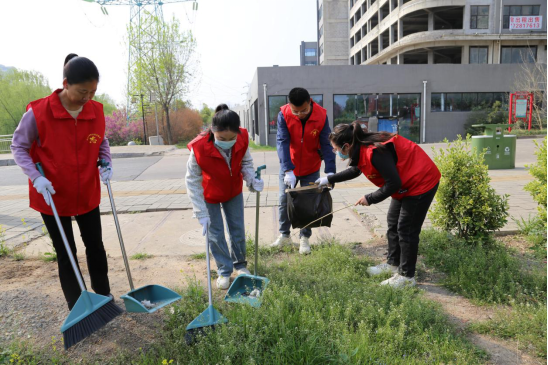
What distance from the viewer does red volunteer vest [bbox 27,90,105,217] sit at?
265cm

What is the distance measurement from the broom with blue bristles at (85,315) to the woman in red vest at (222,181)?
0.88 m

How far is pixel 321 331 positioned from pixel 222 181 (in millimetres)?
1506

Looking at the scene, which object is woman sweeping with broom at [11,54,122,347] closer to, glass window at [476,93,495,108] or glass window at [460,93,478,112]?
glass window at [460,93,478,112]

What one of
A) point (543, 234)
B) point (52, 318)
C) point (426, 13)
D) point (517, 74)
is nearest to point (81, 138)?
point (52, 318)

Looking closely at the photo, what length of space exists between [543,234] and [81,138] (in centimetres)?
319

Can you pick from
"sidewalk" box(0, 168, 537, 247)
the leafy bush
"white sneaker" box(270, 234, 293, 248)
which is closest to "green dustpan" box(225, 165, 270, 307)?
"white sneaker" box(270, 234, 293, 248)

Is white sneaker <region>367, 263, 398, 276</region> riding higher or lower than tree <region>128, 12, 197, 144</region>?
lower

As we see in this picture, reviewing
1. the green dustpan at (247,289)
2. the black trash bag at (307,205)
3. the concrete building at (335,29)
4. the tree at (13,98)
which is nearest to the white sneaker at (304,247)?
the black trash bag at (307,205)

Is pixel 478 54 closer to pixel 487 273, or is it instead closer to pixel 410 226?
pixel 487 273

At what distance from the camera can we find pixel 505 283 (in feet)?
10.4

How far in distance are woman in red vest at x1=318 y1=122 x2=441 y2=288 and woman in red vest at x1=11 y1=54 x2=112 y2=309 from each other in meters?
1.92

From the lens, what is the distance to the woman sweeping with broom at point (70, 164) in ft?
8.36

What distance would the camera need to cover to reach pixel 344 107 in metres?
23.8

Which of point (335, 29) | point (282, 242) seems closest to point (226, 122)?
point (282, 242)
